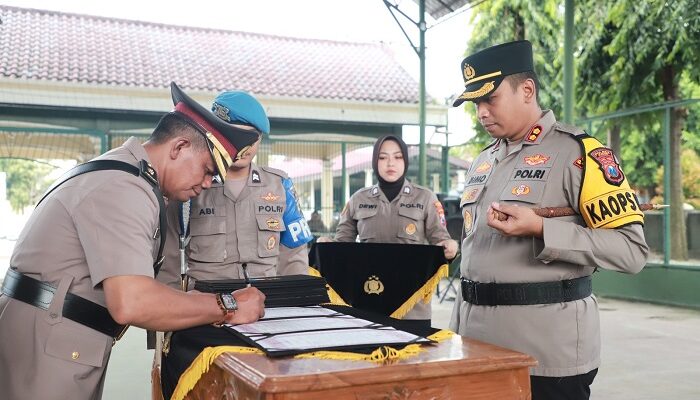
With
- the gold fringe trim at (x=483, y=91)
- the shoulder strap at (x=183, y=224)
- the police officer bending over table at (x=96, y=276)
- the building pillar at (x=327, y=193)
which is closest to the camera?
the police officer bending over table at (x=96, y=276)

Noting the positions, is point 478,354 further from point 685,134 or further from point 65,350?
point 685,134

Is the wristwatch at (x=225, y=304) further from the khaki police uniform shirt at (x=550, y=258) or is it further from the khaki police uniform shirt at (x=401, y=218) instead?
the khaki police uniform shirt at (x=401, y=218)

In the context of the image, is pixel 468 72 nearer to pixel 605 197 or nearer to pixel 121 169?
pixel 605 197

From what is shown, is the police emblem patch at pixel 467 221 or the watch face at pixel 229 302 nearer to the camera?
the watch face at pixel 229 302

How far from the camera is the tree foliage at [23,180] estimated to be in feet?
30.8

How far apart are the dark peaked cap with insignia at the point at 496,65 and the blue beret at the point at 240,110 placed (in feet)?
2.82

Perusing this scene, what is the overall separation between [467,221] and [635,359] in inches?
135

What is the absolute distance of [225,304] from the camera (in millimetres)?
1566

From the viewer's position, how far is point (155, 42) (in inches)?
519

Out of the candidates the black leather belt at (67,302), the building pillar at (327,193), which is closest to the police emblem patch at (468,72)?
the black leather belt at (67,302)

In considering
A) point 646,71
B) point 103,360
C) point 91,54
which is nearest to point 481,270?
point 103,360

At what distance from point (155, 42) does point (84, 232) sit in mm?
12593

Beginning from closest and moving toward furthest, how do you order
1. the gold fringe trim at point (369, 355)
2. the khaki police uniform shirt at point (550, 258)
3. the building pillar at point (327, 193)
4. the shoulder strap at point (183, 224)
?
the gold fringe trim at point (369, 355), the khaki police uniform shirt at point (550, 258), the shoulder strap at point (183, 224), the building pillar at point (327, 193)

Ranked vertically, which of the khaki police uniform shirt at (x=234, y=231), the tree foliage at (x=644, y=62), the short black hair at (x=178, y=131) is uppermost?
the tree foliage at (x=644, y=62)
